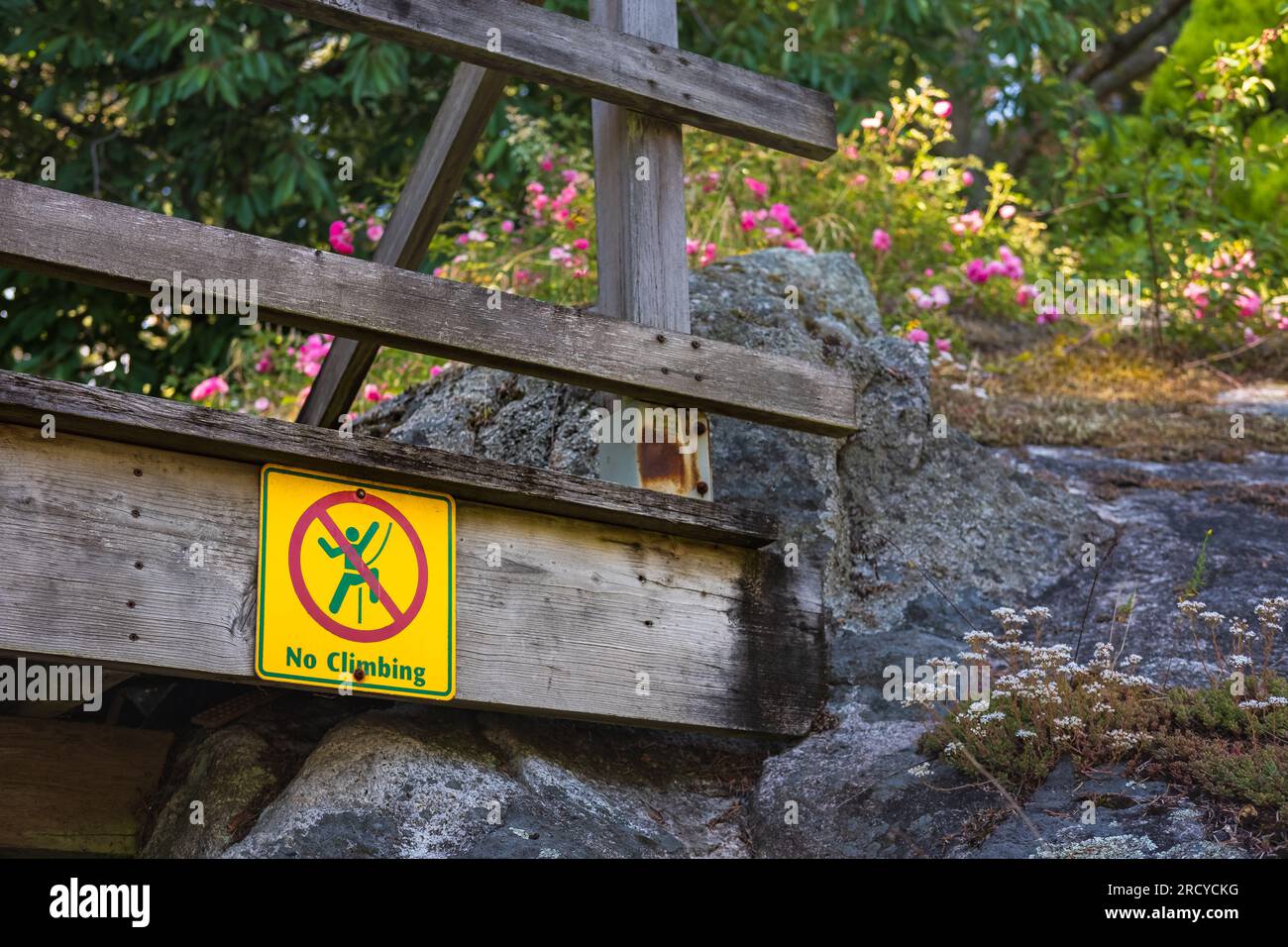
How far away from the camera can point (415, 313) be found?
327 cm

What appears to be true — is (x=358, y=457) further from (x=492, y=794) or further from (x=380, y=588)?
(x=492, y=794)

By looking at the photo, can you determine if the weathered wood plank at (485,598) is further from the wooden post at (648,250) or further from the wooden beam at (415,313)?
the wooden beam at (415,313)

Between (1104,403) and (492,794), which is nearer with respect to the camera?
(492,794)

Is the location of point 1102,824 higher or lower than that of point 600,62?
lower

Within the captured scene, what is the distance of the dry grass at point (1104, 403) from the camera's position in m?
5.55

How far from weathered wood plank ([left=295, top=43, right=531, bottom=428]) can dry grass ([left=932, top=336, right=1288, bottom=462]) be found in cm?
242

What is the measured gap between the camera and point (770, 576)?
3734mm

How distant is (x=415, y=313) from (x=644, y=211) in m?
0.77

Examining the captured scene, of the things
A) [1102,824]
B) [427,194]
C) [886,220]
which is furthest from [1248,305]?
[1102,824]


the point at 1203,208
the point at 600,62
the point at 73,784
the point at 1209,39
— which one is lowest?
the point at 73,784

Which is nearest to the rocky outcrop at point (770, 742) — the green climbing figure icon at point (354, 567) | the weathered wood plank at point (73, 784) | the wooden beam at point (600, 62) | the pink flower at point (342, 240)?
the weathered wood plank at point (73, 784)

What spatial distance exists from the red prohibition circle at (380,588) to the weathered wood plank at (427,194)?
64cm

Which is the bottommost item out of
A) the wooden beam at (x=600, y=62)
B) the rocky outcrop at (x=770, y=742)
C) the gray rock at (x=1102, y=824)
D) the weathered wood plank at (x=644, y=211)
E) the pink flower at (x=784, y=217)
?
the gray rock at (x=1102, y=824)

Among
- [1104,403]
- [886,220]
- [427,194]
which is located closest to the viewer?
[427,194]
